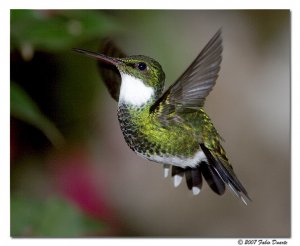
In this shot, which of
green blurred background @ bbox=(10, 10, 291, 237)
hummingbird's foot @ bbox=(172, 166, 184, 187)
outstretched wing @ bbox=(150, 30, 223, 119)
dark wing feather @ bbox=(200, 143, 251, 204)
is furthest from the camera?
green blurred background @ bbox=(10, 10, 291, 237)

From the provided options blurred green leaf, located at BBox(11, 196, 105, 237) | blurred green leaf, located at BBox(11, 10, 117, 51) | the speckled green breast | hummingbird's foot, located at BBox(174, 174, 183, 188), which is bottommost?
blurred green leaf, located at BBox(11, 196, 105, 237)

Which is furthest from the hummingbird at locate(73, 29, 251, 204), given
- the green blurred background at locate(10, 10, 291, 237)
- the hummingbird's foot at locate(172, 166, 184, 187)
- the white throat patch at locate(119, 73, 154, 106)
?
the green blurred background at locate(10, 10, 291, 237)

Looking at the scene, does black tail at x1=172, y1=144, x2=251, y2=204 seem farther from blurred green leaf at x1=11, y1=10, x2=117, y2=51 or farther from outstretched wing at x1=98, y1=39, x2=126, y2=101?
blurred green leaf at x1=11, y1=10, x2=117, y2=51

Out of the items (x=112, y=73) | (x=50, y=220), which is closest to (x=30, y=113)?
(x=112, y=73)

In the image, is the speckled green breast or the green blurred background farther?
the green blurred background

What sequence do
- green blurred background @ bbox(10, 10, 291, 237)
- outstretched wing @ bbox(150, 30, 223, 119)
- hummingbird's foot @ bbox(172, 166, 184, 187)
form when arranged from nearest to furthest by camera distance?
1. outstretched wing @ bbox(150, 30, 223, 119)
2. hummingbird's foot @ bbox(172, 166, 184, 187)
3. green blurred background @ bbox(10, 10, 291, 237)

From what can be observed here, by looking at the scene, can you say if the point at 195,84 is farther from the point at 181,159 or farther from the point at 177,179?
the point at 177,179
